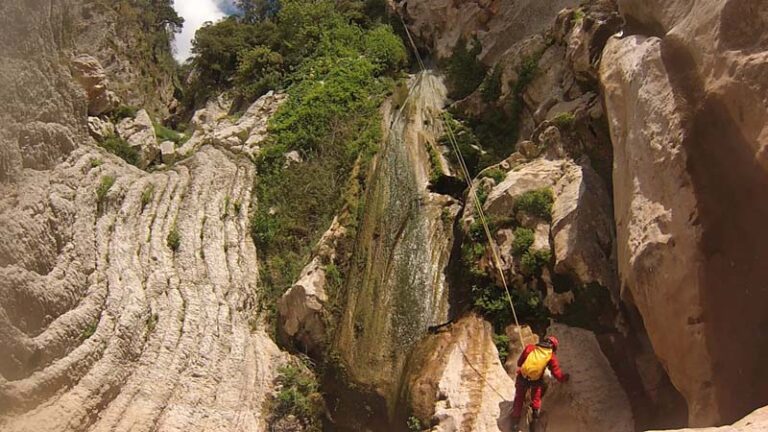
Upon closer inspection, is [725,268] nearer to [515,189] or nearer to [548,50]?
[515,189]

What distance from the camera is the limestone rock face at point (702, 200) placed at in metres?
7.50

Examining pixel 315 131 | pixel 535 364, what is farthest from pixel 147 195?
pixel 535 364

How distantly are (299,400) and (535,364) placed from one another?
16.3ft

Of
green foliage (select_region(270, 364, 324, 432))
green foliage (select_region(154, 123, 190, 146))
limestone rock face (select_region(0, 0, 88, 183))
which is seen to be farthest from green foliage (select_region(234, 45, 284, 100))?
green foliage (select_region(270, 364, 324, 432))

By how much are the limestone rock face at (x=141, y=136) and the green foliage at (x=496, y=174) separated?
9377 mm

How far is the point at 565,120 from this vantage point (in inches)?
525

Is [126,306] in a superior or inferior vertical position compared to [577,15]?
inferior

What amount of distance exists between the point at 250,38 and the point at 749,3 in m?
20.3

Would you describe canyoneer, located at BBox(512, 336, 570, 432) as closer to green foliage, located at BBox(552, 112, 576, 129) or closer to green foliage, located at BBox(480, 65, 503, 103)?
green foliage, located at BBox(552, 112, 576, 129)

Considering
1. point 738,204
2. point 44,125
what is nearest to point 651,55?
point 738,204

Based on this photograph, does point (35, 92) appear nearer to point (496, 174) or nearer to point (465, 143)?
point (496, 174)

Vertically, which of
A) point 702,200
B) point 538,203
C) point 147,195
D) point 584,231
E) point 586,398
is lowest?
point 586,398

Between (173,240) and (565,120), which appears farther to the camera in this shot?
(173,240)

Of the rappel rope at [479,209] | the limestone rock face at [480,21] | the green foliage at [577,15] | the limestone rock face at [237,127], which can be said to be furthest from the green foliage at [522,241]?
the limestone rock face at [237,127]
